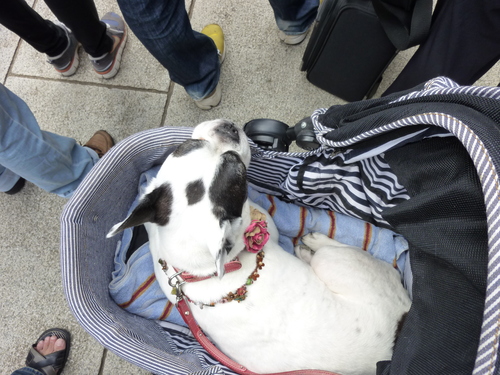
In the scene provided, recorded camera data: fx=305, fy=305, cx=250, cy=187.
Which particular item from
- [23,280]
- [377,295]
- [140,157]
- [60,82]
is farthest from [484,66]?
[23,280]

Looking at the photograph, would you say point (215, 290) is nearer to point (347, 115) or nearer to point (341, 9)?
point (347, 115)

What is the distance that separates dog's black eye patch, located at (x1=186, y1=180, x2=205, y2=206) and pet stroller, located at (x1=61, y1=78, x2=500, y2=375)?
1.39ft

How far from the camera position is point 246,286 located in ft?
5.31

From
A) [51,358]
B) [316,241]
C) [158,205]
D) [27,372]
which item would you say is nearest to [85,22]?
[158,205]

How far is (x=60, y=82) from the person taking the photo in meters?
2.98

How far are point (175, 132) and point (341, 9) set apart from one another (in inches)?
54.7

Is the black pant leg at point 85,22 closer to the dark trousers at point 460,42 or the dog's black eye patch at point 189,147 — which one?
the dog's black eye patch at point 189,147

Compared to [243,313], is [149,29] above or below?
above

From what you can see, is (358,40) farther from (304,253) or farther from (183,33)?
(304,253)

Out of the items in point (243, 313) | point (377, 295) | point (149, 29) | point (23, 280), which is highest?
point (149, 29)

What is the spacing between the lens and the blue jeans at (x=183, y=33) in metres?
1.78

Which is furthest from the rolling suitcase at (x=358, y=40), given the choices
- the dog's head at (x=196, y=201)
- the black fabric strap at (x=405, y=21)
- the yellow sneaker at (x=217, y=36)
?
the dog's head at (x=196, y=201)

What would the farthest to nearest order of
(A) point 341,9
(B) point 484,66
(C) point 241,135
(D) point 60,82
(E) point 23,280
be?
1. (D) point 60,82
2. (E) point 23,280
3. (A) point 341,9
4. (B) point 484,66
5. (C) point 241,135

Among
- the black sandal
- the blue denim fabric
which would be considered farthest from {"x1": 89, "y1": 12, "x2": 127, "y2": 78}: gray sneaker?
the blue denim fabric
